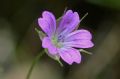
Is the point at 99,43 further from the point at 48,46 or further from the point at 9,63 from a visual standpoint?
the point at 48,46

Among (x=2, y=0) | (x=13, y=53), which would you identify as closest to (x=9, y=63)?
(x=13, y=53)

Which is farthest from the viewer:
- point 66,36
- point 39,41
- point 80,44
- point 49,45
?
point 39,41

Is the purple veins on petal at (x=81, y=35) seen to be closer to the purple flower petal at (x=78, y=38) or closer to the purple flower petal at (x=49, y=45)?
the purple flower petal at (x=78, y=38)

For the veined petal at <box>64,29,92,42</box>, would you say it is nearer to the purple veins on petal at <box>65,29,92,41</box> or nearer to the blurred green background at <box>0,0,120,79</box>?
the purple veins on petal at <box>65,29,92,41</box>

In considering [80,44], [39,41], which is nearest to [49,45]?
[80,44]

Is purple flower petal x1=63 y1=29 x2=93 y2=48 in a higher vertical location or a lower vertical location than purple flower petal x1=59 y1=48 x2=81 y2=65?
higher

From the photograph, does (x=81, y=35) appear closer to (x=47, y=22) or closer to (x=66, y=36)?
(x=66, y=36)

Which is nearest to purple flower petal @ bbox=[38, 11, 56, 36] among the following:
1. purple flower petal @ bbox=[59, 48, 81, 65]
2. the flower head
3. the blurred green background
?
the flower head
